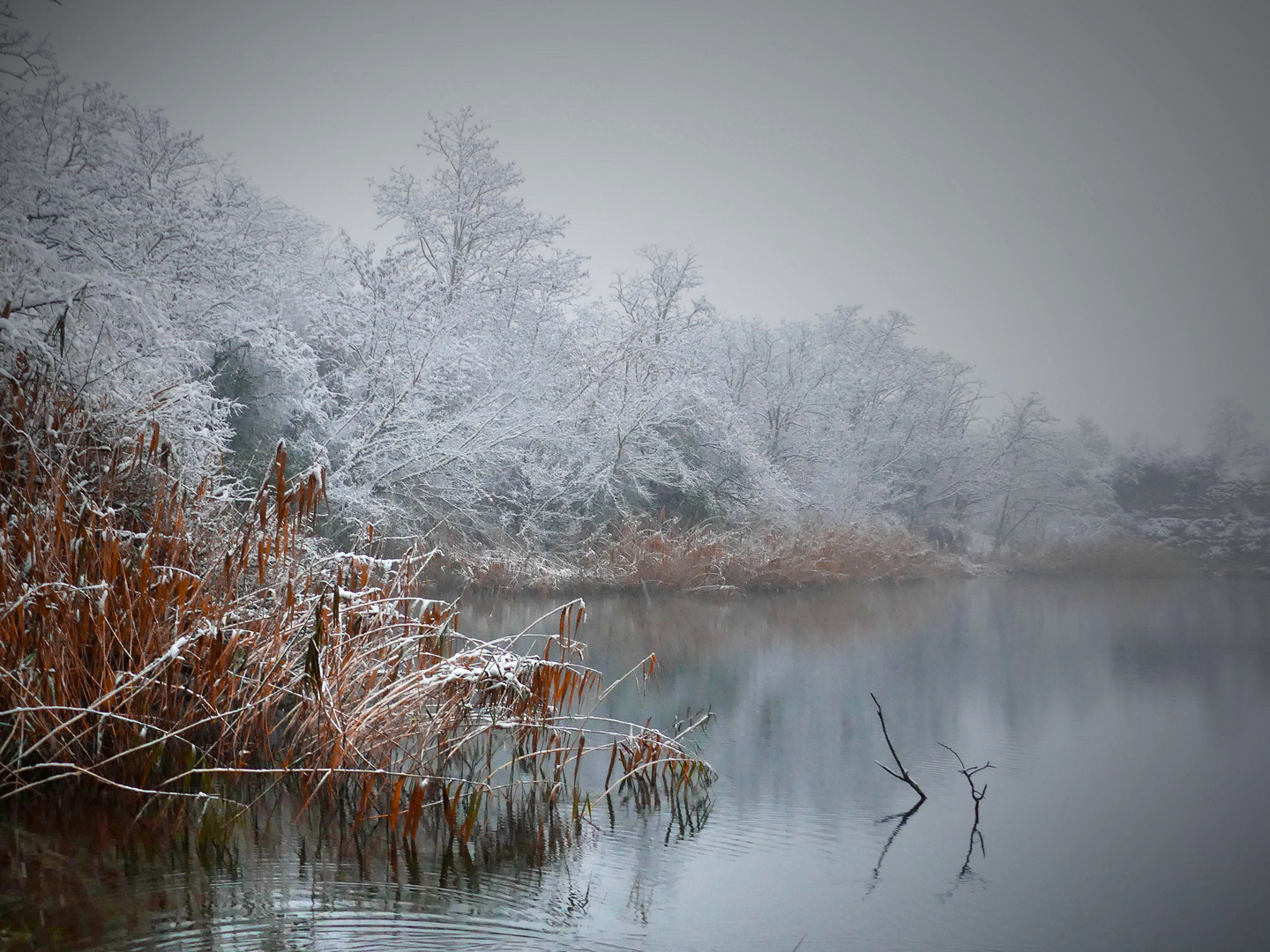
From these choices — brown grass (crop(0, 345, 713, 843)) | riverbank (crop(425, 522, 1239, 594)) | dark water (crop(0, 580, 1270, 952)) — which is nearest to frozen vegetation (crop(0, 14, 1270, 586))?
riverbank (crop(425, 522, 1239, 594))

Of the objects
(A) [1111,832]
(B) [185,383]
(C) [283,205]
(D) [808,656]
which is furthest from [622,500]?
(A) [1111,832]

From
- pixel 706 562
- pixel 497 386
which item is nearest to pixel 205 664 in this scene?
pixel 497 386

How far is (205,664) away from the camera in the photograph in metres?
3.64

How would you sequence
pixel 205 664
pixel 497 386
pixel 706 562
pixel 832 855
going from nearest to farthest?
pixel 205 664 < pixel 832 855 < pixel 497 386 < pixel 706 562

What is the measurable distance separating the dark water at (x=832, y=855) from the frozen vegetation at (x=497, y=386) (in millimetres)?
2532

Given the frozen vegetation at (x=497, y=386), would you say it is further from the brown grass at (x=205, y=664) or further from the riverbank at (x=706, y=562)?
the brown grass at (x=205, y=664)

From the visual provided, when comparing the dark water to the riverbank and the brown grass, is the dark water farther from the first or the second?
the riverbank

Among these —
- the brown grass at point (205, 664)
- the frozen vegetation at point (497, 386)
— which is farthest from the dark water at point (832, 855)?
the frozen vegetation at point (497, 386)

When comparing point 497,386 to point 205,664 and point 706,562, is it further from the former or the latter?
point 205,664

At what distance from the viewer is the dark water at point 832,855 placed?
2.89 meters

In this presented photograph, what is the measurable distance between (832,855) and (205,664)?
300 cm

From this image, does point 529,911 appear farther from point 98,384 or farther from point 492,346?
point 492,346

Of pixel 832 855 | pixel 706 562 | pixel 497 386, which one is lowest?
pixel 832 855

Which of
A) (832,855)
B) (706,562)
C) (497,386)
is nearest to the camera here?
(832,855)
